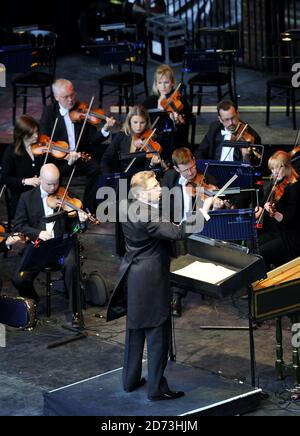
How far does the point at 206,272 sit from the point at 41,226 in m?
1.99

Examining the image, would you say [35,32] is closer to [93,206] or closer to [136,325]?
[93,206]

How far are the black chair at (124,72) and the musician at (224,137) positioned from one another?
1.81 meters

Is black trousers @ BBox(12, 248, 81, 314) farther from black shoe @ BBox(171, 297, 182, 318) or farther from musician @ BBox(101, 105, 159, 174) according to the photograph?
musician @ BBox(101, 105, 159, 174)

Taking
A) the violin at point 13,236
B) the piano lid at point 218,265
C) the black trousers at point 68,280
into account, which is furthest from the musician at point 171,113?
the piano lid at point 218,265

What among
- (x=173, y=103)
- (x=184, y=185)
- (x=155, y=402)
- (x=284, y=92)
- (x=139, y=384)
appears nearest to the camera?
(x=155, y=402)

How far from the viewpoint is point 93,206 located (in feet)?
36.1

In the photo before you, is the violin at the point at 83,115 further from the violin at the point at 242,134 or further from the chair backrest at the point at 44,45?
the chair backrest at the point at 44,45

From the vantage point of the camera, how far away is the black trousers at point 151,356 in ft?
25.1

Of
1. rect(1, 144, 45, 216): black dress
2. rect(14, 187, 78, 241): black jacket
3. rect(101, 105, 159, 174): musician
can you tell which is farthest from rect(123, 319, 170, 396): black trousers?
rect(1, 144, 45, 216): black dress

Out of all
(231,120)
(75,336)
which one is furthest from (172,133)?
(75,336)

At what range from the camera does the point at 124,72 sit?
1245 cm

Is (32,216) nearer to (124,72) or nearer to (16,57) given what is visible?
(16,57)

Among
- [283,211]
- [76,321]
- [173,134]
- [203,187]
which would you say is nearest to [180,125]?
[173,134]

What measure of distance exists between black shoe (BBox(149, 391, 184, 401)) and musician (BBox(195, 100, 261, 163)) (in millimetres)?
2666
